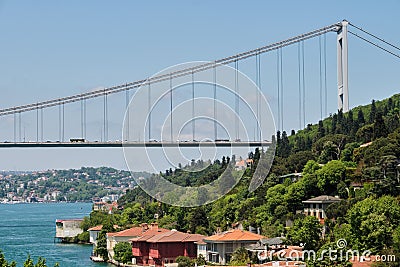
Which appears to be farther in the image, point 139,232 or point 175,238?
point 139,232

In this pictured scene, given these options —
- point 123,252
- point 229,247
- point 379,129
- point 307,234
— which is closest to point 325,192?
point 379,129

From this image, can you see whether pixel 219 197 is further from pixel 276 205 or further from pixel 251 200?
pixel 276 205

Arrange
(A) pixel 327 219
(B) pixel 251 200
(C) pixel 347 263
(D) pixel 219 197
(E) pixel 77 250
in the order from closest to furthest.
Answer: (C) pixel 347 263 → (A) pixel 327 219 → (B) pixel 251 200 → (D) pixel 219 197 → (E) pixel 77 250

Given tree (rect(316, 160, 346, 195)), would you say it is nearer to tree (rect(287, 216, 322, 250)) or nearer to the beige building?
the beige building

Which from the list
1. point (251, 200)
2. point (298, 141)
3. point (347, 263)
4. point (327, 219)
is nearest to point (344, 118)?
point (298, 141)

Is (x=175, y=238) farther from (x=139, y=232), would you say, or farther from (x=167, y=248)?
(x=139, y=232)

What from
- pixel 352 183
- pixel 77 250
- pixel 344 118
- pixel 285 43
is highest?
pixel 285 43
